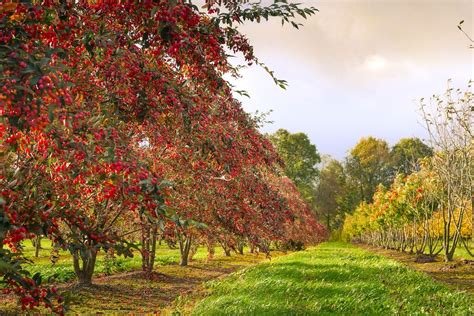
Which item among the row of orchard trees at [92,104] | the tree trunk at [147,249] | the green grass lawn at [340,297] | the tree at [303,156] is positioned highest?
the tree at [303,156]

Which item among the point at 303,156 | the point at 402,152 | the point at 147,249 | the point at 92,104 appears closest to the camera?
the point at 92,104

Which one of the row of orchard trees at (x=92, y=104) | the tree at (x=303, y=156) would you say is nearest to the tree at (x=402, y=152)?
the tree at (x=303, y=156)

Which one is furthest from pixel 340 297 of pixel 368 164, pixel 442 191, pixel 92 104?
pixel 368 164

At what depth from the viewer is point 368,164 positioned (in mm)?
77250

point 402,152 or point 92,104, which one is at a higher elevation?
point 402,152

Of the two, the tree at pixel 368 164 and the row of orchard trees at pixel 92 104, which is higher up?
the tree at pixel 368 164

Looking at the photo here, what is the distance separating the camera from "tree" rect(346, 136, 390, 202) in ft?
250

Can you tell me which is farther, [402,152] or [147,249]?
[402,152]

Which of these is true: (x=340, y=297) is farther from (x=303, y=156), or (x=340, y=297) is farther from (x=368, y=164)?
(x=368, y=164)

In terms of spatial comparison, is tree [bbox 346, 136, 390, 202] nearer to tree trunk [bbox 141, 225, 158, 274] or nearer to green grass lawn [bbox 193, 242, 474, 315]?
tree trunk [bbox 141, 225, 158, 274]

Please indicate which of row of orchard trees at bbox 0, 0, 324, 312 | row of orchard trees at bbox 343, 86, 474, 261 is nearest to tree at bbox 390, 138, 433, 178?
row of orchard trees at bbox 343, 86, 474, 261

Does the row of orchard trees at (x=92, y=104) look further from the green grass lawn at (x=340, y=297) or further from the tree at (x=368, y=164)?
the tree at (x=368, y=164)

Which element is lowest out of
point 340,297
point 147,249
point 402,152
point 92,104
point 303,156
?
point 340,297

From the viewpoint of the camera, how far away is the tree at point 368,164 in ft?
250
